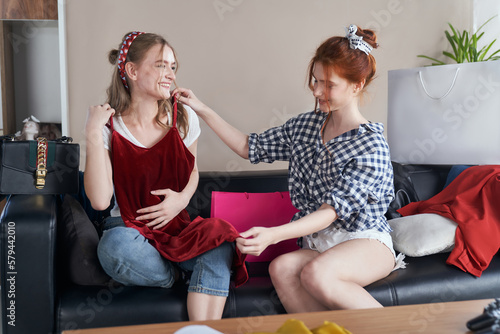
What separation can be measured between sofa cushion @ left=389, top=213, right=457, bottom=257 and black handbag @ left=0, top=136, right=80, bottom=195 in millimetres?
1255

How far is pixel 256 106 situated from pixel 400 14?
1.08m

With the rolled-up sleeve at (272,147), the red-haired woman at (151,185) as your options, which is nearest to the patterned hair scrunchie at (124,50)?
the red-haired woman at (151,185)

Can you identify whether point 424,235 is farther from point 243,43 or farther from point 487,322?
point 243,43

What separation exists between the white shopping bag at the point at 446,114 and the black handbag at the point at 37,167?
165cm

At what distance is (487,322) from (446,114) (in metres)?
1.61

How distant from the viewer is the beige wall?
9.66 feet

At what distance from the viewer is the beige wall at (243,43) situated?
9.66 ft

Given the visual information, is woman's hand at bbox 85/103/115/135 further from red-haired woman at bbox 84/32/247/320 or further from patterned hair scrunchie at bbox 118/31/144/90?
patterned hair scrunchie at bbox 118/31/144/90

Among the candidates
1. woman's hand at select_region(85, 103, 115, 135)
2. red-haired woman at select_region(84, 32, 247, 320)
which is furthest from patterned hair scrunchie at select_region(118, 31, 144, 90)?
woman's hand at select_region(85, 103, 115, 135)

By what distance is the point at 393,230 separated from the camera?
2127mm

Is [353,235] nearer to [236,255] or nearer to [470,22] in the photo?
[236,255]

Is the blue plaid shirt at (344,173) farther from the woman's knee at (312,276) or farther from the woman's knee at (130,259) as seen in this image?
the woman's knee at (130,259)

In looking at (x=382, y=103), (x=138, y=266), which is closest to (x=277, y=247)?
(x=138, y=266)

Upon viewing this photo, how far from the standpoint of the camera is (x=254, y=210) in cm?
219
